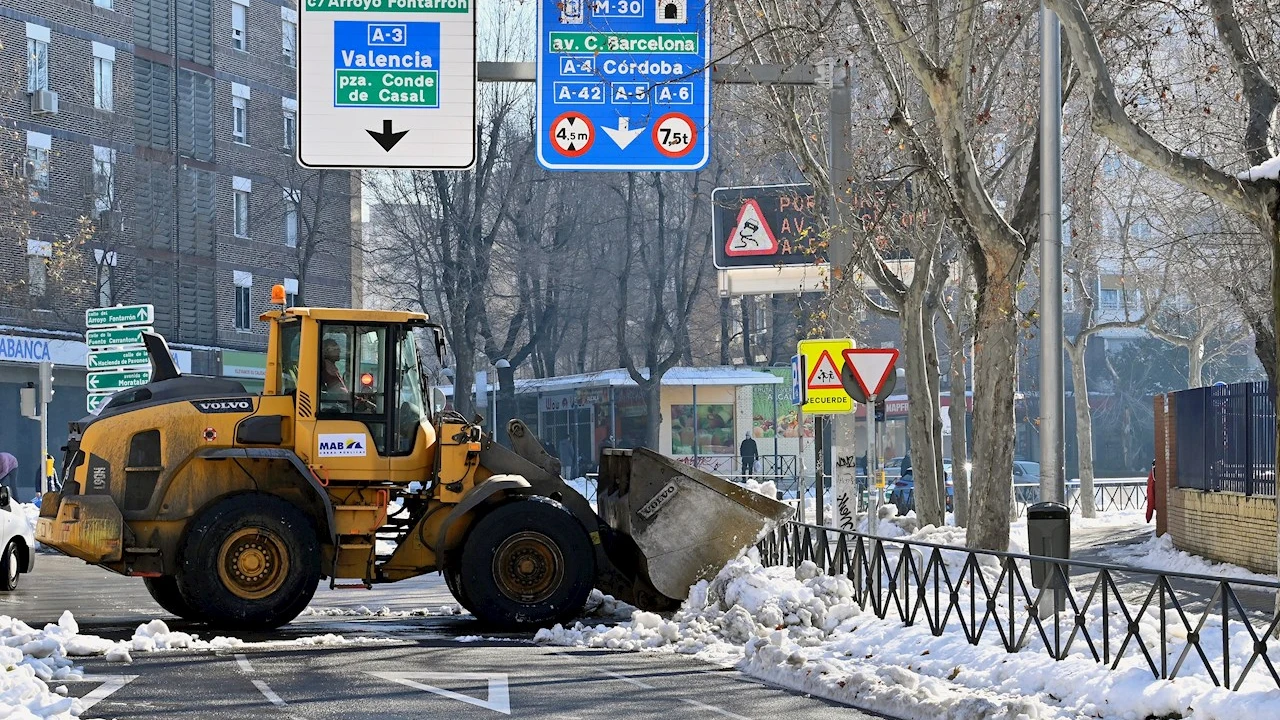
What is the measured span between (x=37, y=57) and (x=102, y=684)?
34.9 metres

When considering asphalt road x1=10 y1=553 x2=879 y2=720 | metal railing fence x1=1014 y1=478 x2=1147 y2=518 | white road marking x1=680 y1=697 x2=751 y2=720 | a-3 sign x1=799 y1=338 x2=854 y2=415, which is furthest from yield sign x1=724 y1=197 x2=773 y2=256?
white road marking x1=680 y1=697 x2=751 y2=720

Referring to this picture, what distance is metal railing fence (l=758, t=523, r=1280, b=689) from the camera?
10.2 meters

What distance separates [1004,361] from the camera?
18.0m

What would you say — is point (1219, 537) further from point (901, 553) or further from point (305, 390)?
point (305, 390)

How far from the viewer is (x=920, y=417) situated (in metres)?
25.8

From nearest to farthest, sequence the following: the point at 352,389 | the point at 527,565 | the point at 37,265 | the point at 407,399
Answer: the point at 527,565 → the point at 352,389 → the point at 407,399 → the point at 37,265

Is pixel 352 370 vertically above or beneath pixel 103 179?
beneath

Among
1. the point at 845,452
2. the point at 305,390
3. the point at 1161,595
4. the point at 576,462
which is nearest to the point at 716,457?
the point at 576,462

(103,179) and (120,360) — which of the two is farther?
(103,179)

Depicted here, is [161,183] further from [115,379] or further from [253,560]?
[253,560]

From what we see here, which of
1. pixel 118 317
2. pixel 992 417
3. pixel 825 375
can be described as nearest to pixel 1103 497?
pixel 825 375

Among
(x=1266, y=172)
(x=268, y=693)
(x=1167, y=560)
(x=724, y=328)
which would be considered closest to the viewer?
→ (x=268, y=693)

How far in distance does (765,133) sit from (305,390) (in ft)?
48.7

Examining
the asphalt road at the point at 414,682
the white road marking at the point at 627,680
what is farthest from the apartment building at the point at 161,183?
the white road marking at the point at 627,680
